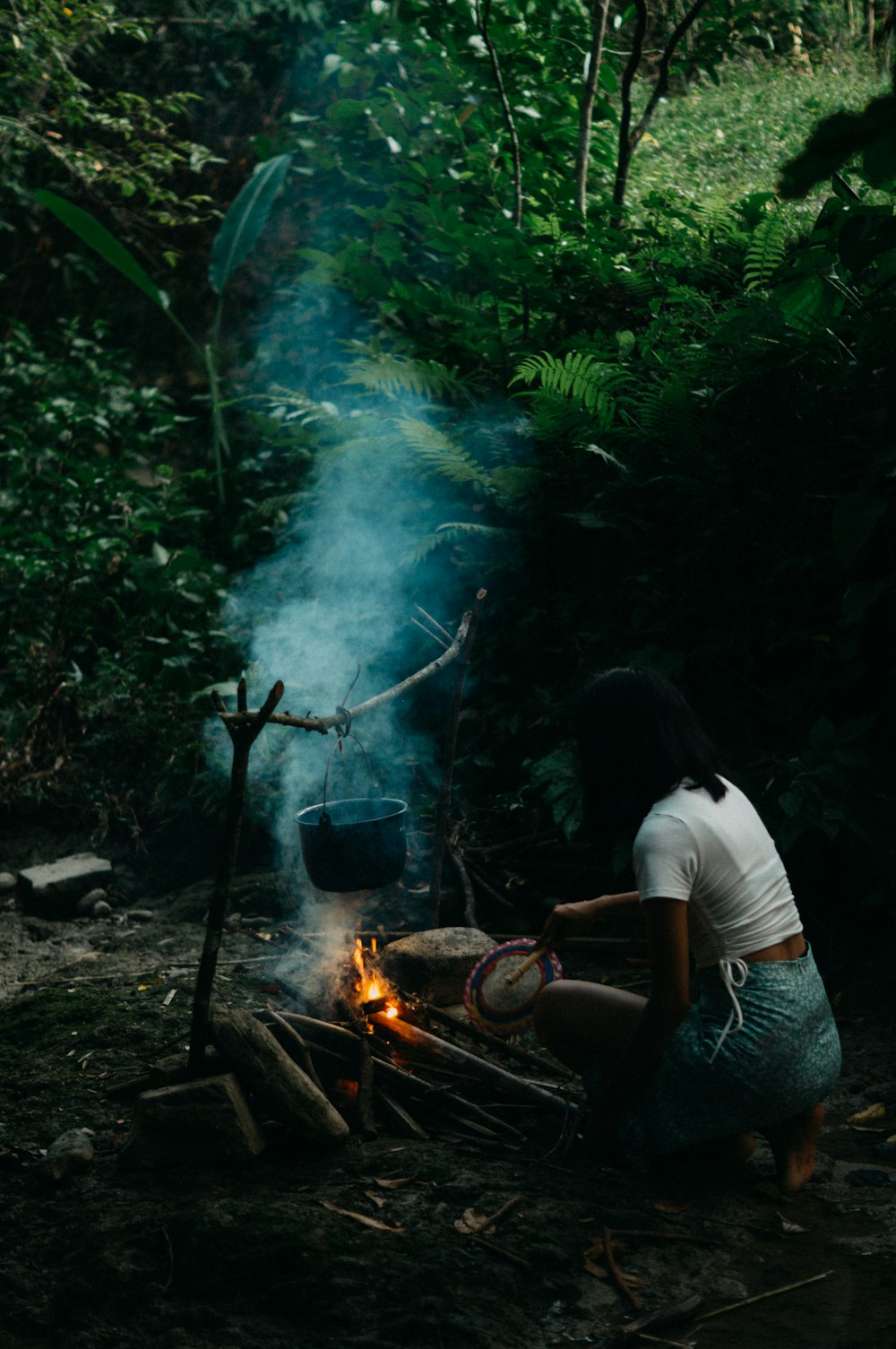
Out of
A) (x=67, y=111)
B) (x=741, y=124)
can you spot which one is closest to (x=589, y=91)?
(x=67, y=111)

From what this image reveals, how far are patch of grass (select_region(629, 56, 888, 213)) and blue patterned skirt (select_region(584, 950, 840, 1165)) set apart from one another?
6.87 metres

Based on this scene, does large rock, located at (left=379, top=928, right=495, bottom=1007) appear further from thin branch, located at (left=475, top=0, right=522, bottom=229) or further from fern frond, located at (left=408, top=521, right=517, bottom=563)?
thin branch, located at (left=475, top=0, right=522, bottom=229)

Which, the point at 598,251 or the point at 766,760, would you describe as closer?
the point at 766,760

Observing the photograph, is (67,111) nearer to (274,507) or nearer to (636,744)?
(274,507)

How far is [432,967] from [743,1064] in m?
1.62

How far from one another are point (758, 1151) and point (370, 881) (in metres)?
1.60

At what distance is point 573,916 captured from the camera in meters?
3.24

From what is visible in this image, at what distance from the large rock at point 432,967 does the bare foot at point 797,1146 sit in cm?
146

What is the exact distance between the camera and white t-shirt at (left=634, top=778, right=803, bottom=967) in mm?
2791

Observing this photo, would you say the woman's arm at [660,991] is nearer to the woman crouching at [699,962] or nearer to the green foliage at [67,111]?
the woman crouching at [699,962]

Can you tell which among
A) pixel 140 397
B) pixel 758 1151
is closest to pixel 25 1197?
pixel 758 1151

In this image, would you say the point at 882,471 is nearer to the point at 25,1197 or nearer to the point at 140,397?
the point at 25,1197

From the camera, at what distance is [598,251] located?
6.38 metres

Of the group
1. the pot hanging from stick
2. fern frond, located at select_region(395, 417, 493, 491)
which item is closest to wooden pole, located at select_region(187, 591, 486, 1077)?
the pot hanging from stick
